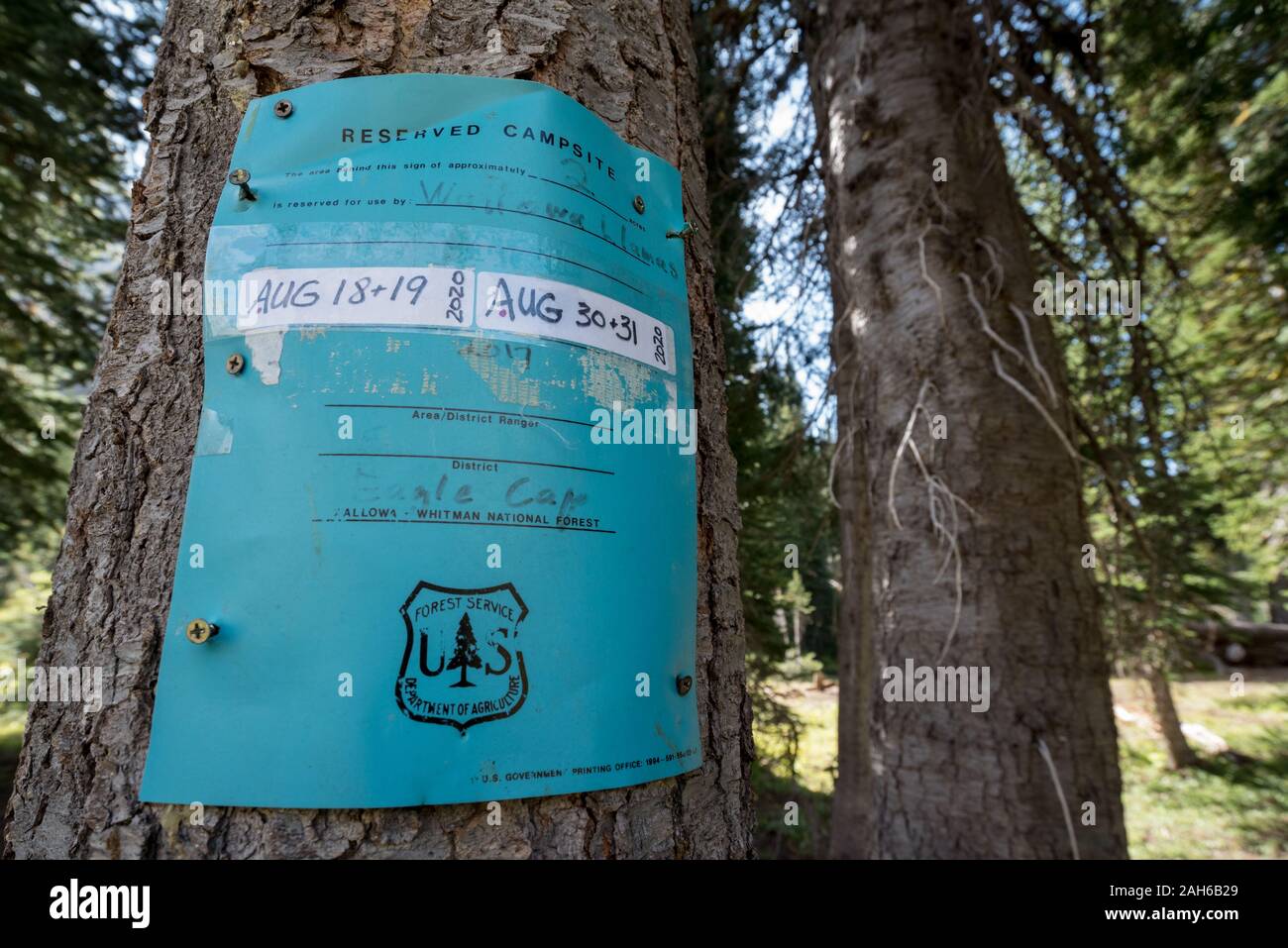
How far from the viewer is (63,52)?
5.48 m

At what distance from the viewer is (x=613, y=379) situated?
3.35 ft

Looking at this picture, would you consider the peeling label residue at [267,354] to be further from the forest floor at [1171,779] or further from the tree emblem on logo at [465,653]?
the forest floor at [1171,779]

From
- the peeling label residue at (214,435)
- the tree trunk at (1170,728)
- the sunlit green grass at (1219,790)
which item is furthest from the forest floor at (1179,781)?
the peeling label residue at (214,435)

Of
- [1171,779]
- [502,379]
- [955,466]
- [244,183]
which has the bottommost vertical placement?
[1171,779]

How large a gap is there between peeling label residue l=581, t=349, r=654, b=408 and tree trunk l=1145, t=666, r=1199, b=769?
11.4 m

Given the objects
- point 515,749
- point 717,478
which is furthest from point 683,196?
point 515,749

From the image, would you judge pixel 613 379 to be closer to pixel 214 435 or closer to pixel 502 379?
pixel 502 379

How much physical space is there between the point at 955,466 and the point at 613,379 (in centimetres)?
226

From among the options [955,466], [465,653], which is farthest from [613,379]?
[955,466]

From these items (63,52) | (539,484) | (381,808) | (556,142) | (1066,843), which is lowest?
(1066,843)

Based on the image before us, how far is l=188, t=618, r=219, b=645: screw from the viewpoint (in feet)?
2.85

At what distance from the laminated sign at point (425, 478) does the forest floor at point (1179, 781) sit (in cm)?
371
